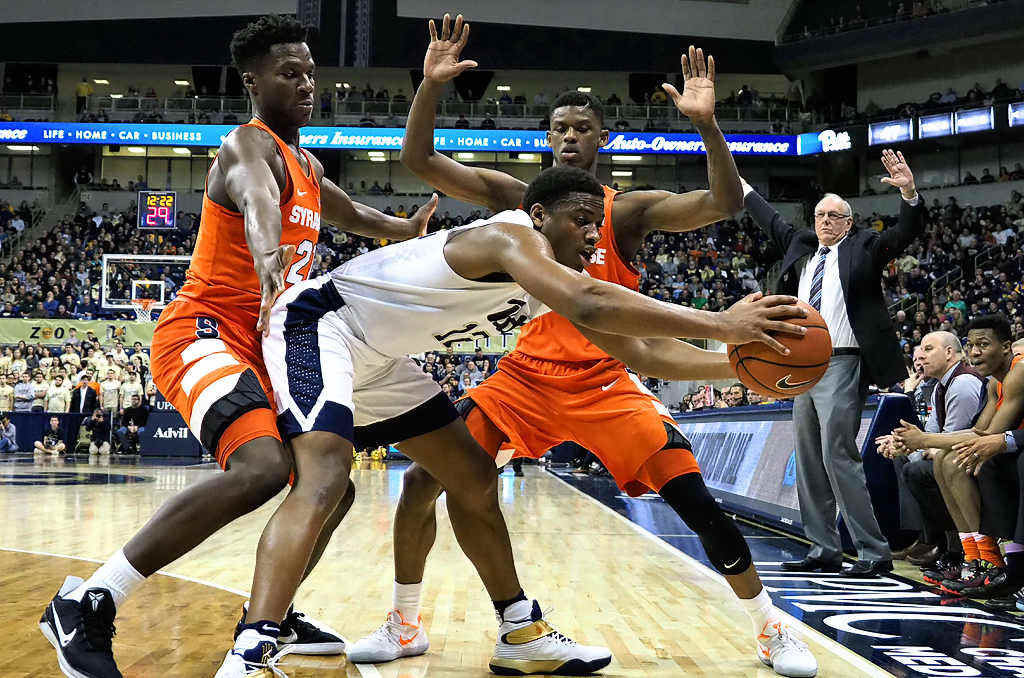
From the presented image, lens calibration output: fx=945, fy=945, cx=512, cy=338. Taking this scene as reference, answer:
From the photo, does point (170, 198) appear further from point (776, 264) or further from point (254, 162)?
point (254, 162)

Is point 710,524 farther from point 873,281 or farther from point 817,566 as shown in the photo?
point 873,281

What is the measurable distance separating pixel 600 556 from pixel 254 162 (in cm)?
390

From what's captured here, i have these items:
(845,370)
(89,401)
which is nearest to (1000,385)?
(845,370)

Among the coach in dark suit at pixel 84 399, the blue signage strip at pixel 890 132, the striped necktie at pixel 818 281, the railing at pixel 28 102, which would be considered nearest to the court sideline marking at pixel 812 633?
the striped necktie at pixel 818 281

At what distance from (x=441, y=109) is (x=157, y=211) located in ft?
40.8

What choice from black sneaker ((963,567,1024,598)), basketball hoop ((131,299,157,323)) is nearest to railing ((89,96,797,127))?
basketball hoop ((131,299,157,323))

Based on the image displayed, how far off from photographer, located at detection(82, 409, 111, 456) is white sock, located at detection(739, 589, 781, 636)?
1669cm

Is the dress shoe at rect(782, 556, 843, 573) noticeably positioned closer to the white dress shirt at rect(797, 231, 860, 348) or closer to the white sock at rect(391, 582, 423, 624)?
the white dress shirt at rect(797, 231, 860, 348)

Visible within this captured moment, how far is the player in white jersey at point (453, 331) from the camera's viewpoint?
8.73 ft

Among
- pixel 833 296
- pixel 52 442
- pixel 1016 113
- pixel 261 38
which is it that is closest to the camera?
pixel 261 38

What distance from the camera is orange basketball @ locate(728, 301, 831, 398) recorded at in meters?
2.75

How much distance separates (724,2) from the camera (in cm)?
3256

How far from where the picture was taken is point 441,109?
31859mm

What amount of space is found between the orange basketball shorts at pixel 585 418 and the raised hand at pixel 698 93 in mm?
1002
